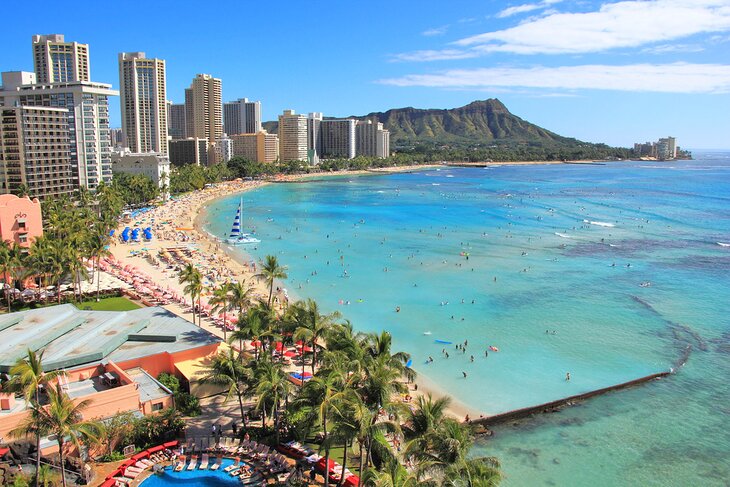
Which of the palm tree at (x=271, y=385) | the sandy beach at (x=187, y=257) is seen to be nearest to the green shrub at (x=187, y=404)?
the palm tree at (x=271, y=385)

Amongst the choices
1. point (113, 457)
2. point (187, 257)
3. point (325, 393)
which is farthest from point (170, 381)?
point (187, 257)

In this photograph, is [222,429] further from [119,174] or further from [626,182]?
[626,182]

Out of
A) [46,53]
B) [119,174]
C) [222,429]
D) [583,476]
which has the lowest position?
[583,476]

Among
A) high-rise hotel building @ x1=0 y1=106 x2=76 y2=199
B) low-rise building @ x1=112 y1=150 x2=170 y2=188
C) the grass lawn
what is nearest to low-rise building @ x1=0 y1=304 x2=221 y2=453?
the grass lawn

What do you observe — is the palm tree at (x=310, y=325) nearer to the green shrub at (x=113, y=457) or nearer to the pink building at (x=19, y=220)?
the green shrub at (x=113, y=457)

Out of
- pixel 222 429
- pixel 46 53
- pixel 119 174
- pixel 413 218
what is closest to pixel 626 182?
pixel 413 218

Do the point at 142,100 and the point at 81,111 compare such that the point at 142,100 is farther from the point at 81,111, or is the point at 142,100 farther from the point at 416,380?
the point at 416,380

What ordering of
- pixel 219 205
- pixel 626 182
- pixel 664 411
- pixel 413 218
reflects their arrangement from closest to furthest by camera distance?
pixel 664 411 < pixel 413 218 < pixel 219 205 < pixel 626 182

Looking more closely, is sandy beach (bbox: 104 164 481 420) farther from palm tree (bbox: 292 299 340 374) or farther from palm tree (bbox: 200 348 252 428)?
palm tree (bbox: 200 348 252 428)
